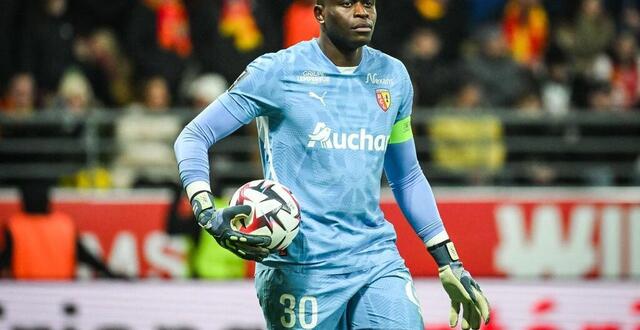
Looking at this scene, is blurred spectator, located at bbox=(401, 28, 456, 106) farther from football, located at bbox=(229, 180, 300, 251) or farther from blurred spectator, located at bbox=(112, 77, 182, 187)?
football, located at bbox=(229, 180, 300, 251)

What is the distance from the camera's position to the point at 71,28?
13.0m

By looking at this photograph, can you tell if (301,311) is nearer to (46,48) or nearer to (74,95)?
(74,95)

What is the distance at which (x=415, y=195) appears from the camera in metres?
5.30

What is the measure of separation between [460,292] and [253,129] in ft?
24.3

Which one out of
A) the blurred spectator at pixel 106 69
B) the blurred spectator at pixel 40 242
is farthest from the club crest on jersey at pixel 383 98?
the blurred spectator at pixel 106 69

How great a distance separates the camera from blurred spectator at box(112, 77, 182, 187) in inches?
470

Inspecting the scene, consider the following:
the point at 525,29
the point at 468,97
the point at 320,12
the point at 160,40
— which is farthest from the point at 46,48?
the point at 320,12

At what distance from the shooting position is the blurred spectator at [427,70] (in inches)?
502

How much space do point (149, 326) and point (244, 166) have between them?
448cm

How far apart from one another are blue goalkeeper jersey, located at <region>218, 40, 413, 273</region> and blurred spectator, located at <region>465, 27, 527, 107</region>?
7912 mm

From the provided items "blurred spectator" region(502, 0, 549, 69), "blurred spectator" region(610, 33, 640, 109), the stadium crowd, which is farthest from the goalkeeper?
"blurred spectator" region(502, 0, 549, 69)

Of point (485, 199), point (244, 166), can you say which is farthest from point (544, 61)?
point (244, 166)

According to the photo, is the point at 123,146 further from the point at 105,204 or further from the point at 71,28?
the point at 71,28

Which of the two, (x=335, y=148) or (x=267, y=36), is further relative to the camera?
(x=267, y=36)
